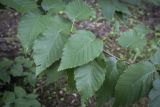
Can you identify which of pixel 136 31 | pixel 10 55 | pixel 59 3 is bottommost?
pixel 10 55

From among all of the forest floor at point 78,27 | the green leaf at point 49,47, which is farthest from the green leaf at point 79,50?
the forest floor at point 78,27

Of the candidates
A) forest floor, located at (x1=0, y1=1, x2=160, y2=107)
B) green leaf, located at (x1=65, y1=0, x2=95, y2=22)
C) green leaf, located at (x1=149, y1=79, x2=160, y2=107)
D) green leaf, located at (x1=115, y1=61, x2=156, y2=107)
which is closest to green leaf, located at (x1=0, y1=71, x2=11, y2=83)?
forest floor, located at (x1=0, y1=1, x2=160, y2=107)

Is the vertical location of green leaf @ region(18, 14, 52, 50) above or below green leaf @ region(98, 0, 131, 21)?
below

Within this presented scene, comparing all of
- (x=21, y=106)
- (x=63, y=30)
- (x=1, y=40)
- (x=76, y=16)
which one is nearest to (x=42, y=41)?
(x=63, y=30)

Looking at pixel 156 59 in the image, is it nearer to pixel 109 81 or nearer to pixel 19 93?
pixel 109 81

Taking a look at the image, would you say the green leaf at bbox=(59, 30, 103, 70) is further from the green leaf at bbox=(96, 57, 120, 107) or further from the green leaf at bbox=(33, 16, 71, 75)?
the green leaf at bbox=(96, 57, 120, 107)

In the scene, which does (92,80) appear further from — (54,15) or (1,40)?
(1,40)

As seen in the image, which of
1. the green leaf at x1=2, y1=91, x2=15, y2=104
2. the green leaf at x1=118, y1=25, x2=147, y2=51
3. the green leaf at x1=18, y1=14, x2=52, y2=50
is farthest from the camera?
the green leaf at x1=2, y1=91, x2=15, y2=104
